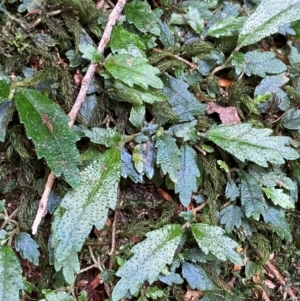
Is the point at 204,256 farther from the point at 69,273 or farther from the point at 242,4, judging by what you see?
the point at 242,4

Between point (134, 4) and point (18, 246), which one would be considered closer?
point (18, 246)

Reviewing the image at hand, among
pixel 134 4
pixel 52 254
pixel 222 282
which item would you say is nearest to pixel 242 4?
pixel 134 4

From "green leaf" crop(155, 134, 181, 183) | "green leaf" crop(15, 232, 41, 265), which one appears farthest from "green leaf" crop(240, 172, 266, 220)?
"green leaf" crop(15, 232, 41, 265)

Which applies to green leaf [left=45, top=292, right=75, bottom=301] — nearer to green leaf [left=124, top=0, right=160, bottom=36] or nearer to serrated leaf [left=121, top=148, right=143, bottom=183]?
serrated leaf [left=121, top=148, right=143, bottom=183]

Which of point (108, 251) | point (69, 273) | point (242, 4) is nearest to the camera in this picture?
point (69, 273)

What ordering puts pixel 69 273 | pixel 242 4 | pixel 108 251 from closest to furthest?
pixel 69 273, pixel 108 251, pixel 242 4

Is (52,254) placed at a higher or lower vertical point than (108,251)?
higher

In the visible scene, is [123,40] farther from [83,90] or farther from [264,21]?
[264,21]
